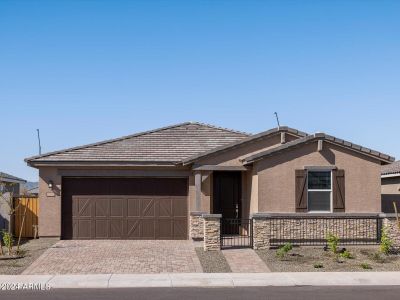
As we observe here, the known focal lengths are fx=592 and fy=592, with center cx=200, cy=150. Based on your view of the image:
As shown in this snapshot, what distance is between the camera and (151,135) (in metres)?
25.0

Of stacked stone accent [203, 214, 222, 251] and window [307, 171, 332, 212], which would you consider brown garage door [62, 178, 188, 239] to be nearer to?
stacked stone accent [203, 214, 222, 251]

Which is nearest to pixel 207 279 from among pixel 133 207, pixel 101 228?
pixel 133 207

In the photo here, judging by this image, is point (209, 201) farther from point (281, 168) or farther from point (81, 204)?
point (81, 204)

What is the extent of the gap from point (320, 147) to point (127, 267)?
8.20 metres

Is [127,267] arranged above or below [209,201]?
below

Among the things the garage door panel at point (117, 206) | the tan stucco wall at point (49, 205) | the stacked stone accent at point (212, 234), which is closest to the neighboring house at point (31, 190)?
the tan stucco wall at point (49, 205)

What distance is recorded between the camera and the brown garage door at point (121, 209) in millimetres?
22891

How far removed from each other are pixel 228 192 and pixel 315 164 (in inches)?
159

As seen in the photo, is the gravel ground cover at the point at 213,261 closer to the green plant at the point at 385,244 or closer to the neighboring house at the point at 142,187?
the neighboring house at the point at 142,187

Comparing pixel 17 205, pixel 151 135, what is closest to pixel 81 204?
pixel 17 205

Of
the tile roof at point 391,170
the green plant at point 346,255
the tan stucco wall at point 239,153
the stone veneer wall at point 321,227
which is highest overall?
the tan stucco wall at point 239,153

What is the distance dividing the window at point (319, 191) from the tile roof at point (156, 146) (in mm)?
5188

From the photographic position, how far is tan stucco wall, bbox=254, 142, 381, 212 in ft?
66.7

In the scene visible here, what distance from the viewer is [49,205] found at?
22828 mm
